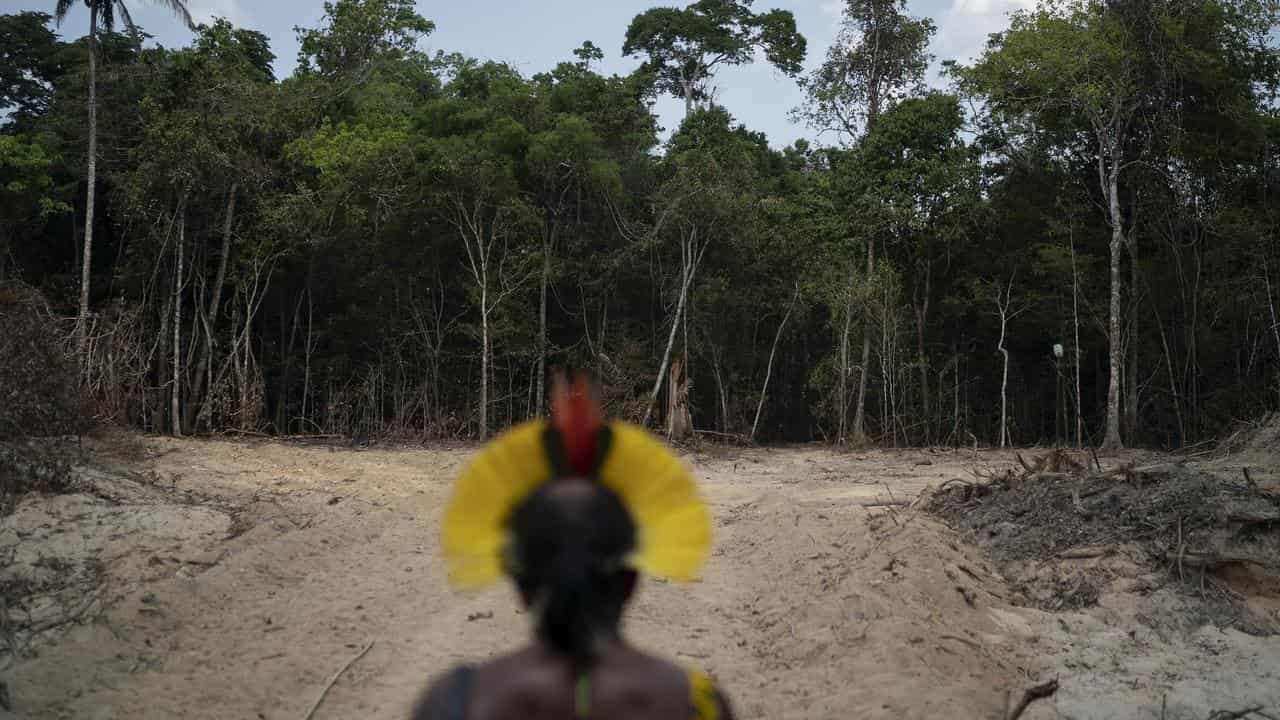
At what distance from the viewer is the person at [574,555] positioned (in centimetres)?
89

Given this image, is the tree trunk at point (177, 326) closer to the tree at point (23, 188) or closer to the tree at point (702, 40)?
the tree at point (23, 188)

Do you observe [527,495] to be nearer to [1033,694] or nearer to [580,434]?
[580,434]

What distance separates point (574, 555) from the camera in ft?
2.97

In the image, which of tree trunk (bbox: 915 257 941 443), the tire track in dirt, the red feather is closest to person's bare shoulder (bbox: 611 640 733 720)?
the red feather

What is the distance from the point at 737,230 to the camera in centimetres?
1725

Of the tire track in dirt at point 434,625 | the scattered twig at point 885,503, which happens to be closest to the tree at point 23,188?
the tire track in dirt at point 434,625

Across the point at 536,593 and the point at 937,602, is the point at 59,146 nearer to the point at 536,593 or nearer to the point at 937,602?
the point at 937,602

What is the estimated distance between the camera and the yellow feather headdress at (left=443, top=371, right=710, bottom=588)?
3.31ft

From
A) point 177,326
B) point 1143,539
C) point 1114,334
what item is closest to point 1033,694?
point 1143,539

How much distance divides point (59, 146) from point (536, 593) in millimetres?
18633

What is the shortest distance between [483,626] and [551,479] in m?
4.35

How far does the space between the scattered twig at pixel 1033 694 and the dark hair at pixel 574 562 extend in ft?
11.9

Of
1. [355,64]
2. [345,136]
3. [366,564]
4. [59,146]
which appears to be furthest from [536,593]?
[355,64]

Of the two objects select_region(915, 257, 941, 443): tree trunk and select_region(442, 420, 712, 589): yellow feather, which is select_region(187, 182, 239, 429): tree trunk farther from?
select_region(442, 420, 712, 589): yellow feather
